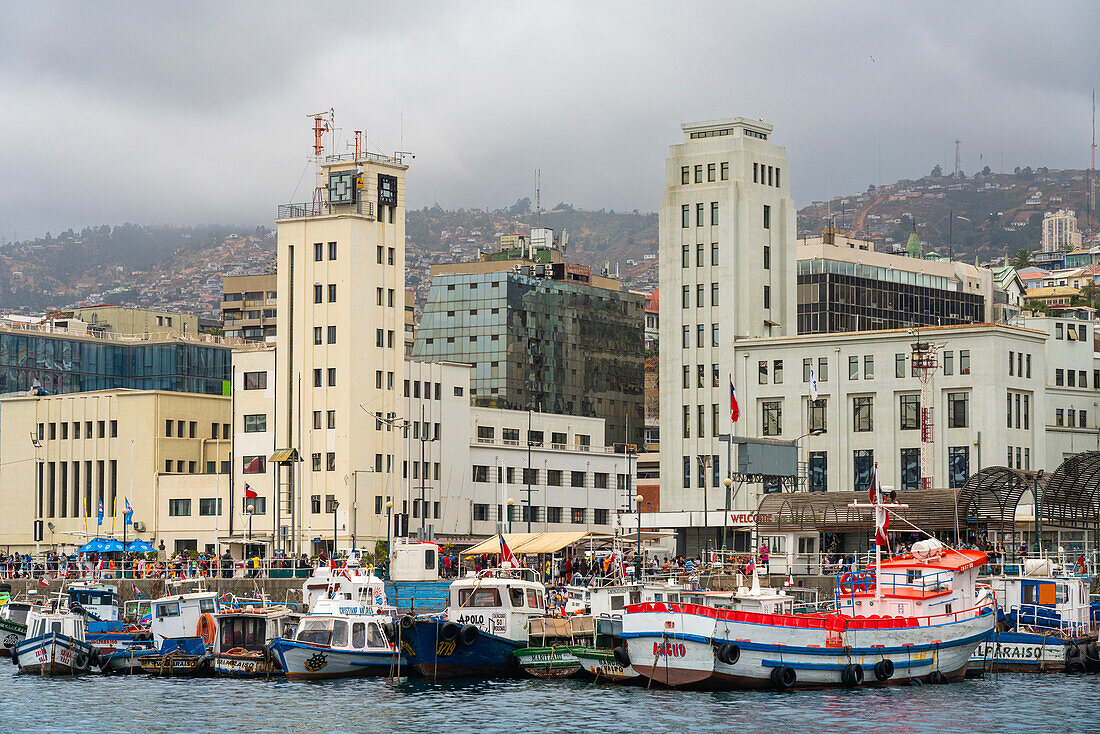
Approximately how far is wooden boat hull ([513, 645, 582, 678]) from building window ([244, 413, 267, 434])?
77342mm

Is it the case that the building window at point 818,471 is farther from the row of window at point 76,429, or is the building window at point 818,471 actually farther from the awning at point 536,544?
the row of window at point 76,429

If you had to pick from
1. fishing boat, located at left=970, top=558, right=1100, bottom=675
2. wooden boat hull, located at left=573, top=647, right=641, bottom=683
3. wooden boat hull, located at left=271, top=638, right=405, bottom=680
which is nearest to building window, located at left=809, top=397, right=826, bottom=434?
fishing boat, located at left=970, top=558, right=1100, bottom=675

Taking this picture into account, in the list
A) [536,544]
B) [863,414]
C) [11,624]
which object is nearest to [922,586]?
[536,544]

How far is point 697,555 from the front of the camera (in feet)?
458

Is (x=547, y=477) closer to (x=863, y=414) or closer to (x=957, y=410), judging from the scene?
(x=863, y=414)

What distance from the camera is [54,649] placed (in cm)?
8356

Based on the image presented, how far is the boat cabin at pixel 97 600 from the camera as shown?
91.8 meters

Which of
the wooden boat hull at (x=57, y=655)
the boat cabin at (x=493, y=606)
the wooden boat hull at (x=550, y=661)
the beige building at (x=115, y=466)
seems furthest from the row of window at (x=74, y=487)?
the wooden boat hull at (x=550, y=661)

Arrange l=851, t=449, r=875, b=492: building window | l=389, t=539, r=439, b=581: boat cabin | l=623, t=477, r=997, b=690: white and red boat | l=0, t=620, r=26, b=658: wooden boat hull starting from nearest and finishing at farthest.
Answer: l=623, t=477, r=997, b=690: white and red boat < l=0, t=620, r=26, b=658: wooden boat hull < l=389, t=539, r=439, b=581: boat cabin < l=851, t=449, r=875, b=492: building window

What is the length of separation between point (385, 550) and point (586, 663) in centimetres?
6790

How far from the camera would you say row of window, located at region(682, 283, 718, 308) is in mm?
155500

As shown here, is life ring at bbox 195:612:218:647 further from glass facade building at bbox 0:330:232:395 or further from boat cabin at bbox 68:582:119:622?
glass facade building at bbox 0:330:232:395

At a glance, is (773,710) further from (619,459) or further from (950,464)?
(619,459)

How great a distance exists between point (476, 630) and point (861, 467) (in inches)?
2783
